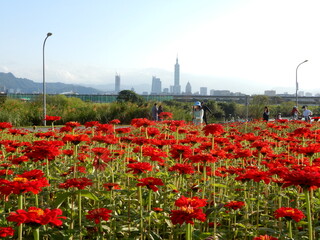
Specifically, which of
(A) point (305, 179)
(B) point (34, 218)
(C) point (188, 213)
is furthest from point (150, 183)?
(A) point (305, 179)

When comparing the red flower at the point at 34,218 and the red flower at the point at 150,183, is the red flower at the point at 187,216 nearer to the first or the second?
the red flower at the point at 150,183

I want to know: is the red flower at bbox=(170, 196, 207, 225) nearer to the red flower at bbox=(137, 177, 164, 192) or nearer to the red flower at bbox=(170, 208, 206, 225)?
the red flower at bbox=(170, 208, 206, 225)

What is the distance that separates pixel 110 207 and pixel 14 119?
18306 millimetres

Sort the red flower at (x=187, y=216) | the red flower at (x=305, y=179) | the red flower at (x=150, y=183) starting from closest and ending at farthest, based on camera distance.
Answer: the red flower at (x=187, y=216), the red flower at (x=305, y=179), the red flower at (x=150, y=183)

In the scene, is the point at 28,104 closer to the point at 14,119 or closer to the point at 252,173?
the point at 14,119

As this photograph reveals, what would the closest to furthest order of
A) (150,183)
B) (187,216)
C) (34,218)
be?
(34,218), (187,216), (150,183)

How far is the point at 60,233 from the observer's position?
276 centimetres

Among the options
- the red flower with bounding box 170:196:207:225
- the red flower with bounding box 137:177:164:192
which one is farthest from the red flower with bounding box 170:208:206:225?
the red flower with bounding box 137:177:164:192

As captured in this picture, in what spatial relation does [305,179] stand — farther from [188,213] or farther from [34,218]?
[34,218]

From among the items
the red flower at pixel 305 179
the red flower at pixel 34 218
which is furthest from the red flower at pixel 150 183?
the red flower at pixel 305 179

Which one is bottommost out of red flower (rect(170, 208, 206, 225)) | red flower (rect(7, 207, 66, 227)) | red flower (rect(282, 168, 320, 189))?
red flower (rect(170, 208, 206, 225))

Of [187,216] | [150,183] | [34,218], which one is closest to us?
[34,218]

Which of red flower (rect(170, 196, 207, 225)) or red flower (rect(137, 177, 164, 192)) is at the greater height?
red flower (rect(137, 177, 164, 192))

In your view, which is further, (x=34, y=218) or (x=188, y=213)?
(x=188, y=213)
